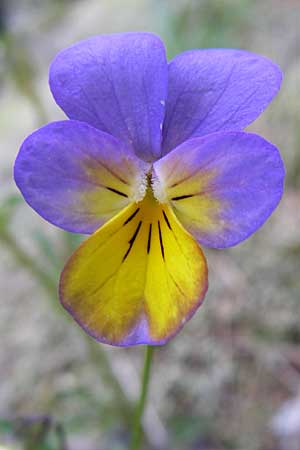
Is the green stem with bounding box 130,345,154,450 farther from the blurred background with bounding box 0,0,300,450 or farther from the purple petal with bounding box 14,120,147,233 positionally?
the blurred background with bounding box 0,0,300,450

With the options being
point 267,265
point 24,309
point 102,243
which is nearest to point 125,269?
point 102,243

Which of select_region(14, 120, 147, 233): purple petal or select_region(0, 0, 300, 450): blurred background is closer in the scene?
select_region(14, 120, 147, 233): purple petal

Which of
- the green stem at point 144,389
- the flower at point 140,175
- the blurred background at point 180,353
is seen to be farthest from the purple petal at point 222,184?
the blurred background at point 180,353

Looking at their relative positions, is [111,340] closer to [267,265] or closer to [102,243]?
[102,243]

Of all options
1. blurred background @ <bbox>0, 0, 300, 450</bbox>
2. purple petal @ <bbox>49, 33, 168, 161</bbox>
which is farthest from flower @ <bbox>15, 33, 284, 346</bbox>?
blurred background @ <bbox>0, 0, 300, 450</bbox>

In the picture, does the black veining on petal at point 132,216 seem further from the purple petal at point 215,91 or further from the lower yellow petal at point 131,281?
the purple petal at point 215,91

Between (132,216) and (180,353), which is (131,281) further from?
(180,353)
